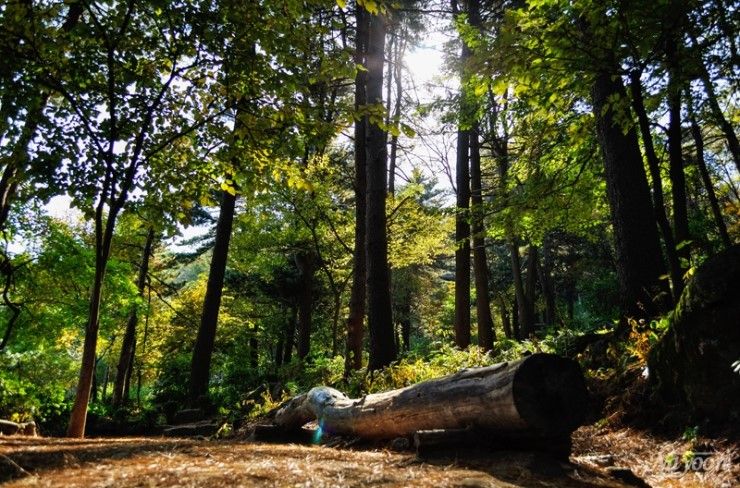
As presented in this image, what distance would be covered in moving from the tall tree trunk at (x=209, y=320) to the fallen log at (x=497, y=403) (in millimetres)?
9096

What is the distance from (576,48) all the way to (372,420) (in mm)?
4109

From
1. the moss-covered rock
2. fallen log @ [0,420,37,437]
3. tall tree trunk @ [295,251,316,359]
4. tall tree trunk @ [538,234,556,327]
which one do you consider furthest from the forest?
tall tree trunk @ [538,234,556,327]

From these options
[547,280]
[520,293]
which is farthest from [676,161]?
[547,280]

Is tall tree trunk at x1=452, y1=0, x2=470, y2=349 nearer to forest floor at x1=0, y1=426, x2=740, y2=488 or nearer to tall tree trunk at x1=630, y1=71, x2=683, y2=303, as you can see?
tall tree trunk at x1=630, y1=71, x2=683, y2=303

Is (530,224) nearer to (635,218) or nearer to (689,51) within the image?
(635,218)

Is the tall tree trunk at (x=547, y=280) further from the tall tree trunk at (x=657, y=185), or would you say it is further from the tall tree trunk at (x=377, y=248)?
the tall tree trunk at (x=657, y=185)

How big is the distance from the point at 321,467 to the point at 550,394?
187 cm

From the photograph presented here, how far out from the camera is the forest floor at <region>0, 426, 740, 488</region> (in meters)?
2.88

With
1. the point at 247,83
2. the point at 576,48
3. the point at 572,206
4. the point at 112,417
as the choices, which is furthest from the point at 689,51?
the point at 112,417

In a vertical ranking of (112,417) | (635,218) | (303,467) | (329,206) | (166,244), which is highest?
(166,244)

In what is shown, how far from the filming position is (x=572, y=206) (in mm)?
10094

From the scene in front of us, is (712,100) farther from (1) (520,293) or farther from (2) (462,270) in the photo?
(1) (520,293)

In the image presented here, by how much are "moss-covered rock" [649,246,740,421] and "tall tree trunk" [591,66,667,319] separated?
6.90ft

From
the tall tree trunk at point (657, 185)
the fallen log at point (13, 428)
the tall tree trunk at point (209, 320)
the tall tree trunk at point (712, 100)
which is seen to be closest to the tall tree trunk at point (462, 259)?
the tall tree trunk at point (712, 100)
